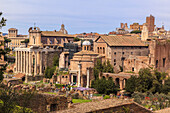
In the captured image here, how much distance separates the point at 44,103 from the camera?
2152 cm

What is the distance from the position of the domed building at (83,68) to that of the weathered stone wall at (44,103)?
30325 millimetres

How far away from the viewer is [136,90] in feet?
148

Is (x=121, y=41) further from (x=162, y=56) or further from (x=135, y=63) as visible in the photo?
(x=162, y=56)

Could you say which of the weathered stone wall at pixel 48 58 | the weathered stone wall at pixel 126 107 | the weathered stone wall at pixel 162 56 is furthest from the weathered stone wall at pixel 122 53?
the weathered stone wall at pixel 126 107

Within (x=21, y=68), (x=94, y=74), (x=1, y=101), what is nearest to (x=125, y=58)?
(x=94, y=74)

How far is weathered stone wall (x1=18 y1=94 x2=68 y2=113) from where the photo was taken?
20516 mm

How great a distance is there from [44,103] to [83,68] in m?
34.6

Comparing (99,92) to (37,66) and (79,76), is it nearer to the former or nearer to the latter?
(79,76)

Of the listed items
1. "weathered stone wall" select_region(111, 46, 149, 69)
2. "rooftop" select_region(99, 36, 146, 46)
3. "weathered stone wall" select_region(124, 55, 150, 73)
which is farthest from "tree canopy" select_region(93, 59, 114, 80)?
"rooftop" select_region(99, 36, 146, 46)

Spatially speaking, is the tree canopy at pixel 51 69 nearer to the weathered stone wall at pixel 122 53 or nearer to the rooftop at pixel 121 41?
the rooftop at pixel 121 41

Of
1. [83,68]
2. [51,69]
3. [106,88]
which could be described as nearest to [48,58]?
[51,69]

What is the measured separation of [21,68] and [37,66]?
20.2 feet

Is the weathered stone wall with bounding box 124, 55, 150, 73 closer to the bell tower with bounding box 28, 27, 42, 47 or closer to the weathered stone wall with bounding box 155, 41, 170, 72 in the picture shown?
the weathered stone wall with bounding box 155, 41, 170, 72

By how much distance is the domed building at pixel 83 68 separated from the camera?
2116 inches
